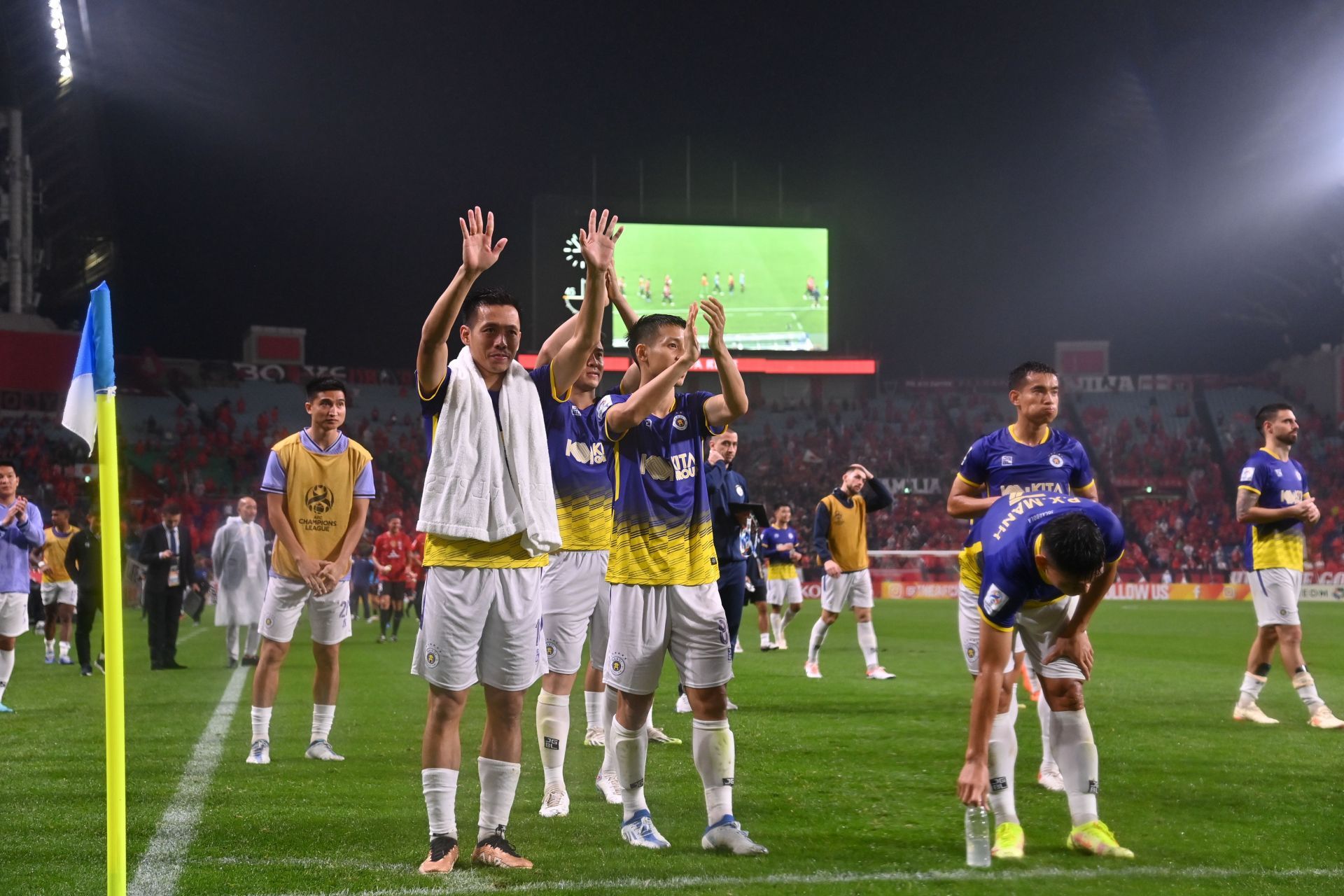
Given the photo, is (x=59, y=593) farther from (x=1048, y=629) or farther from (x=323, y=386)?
(x=1048, y=629)

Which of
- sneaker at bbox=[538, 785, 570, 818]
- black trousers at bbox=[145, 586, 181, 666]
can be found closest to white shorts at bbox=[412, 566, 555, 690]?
sneaker at bbox=[538, 785, 570, 818]

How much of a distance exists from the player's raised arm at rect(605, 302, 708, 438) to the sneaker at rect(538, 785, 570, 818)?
211cm

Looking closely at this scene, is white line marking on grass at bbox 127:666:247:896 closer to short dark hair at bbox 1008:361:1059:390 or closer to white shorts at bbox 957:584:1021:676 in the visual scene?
white shorts at bbox 957:584:1021:676

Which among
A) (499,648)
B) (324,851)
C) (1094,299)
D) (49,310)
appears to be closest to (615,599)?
(499,648)

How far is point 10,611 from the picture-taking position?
11188mm

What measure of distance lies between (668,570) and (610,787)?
6.23 ft

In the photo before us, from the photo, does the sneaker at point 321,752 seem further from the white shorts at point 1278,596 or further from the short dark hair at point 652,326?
the white shorts at point 1278,596

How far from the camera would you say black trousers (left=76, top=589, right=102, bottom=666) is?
16078 millimetres

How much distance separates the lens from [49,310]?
4472 cm

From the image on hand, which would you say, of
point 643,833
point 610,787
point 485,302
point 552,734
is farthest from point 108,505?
point 610,787

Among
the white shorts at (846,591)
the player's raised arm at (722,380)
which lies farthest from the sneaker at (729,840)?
the white shorts at (846,591)

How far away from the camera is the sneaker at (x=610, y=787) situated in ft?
22.7

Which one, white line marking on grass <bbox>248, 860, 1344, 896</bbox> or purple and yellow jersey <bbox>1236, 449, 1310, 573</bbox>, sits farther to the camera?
purple and yellow jersey <bbox>1236, 449, 1310, 573</bbox>

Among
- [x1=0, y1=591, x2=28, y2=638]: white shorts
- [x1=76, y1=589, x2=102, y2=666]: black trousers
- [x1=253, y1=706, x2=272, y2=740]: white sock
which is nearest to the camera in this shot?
[x1=253, y1=706, x2=272, y2=740]: white sock
